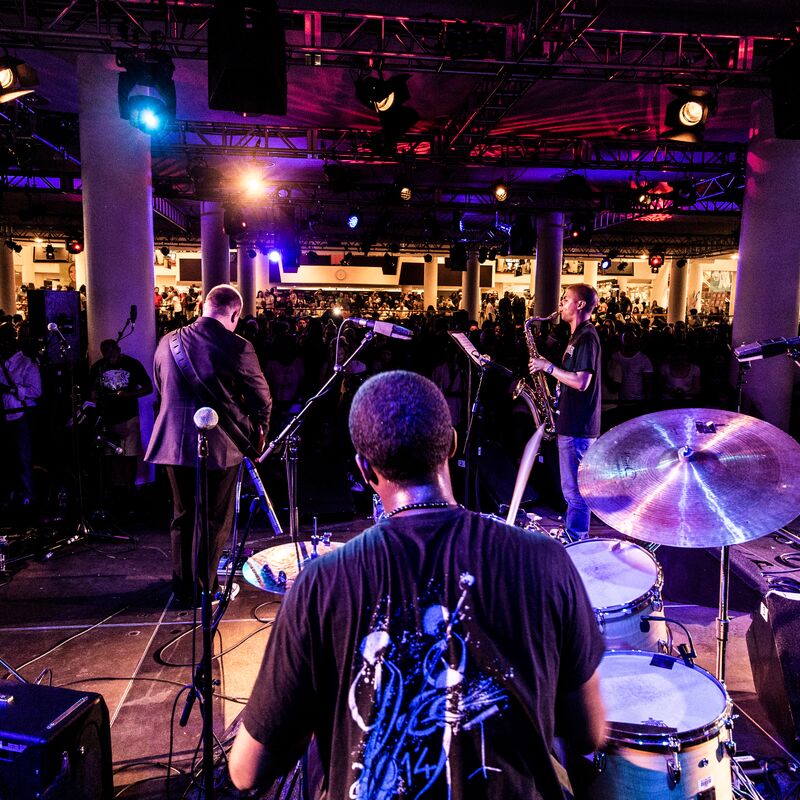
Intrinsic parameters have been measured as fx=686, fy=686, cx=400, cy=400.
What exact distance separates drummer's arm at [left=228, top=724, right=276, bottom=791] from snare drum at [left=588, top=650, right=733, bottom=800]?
3.67 ft

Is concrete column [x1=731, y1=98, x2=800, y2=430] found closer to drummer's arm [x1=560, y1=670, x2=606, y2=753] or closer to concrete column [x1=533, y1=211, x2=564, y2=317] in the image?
drummer's arm [x1=560, y1=670, x2=606, y2=753]

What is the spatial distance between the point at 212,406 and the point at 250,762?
3019mm

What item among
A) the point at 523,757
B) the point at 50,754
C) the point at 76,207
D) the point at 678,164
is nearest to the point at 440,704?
the point at 523,757

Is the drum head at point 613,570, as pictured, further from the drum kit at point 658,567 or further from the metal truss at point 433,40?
the metal truss at point 433,40

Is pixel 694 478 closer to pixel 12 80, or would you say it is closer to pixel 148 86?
pixel 148 86

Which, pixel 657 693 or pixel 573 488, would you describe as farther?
pixel 573 488

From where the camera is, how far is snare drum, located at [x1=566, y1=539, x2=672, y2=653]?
2.52 meters

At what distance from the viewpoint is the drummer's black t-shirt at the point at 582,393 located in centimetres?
484

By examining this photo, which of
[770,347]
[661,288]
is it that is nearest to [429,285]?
[661,288]

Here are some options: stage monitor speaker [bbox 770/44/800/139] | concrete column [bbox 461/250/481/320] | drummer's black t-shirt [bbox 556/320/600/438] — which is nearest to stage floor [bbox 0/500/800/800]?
drummer's black t-shirt [bbox 556/320/600/438]

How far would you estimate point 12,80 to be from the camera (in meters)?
6.56

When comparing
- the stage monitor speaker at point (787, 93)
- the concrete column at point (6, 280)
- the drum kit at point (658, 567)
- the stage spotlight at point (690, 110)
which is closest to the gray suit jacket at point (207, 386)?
the drum kit at point (658, 567)

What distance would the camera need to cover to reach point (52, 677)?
3.59 metres

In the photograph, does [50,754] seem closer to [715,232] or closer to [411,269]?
[715,232]
